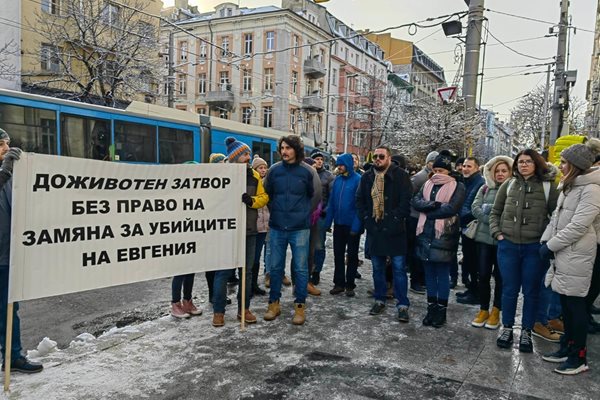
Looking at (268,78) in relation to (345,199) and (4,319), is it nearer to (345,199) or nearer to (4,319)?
(345,199)

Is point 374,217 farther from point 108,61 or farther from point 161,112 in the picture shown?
point 108,61

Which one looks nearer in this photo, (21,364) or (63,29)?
(21,364)

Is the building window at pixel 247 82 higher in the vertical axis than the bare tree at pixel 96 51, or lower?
higher

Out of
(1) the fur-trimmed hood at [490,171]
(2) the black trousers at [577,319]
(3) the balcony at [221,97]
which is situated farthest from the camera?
(3) the balcony at [221,97]

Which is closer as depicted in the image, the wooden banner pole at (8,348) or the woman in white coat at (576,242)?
the wooden banner pole at (8,348)

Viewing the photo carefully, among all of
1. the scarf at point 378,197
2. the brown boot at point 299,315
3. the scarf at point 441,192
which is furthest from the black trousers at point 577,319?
the brown boot at point 299,315

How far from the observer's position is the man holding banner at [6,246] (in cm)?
325

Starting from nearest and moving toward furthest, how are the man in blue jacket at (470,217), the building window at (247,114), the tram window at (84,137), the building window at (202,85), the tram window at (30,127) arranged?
the man in blue jacket at (470,217), the tram window at (30,127), the tram window at (84,137), the building window at (247,114), the building window at (202,85)

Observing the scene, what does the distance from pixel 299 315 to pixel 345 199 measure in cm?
189

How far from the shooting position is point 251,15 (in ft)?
141

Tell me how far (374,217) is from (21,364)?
3.72m

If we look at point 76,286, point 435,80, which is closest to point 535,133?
point 76,286

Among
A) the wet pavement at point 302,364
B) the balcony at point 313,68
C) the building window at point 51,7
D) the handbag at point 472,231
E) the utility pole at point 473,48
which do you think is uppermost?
the balcony at point 313,68

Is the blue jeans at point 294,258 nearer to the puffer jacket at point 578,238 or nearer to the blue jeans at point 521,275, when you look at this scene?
the blue jeans at point 521,275
